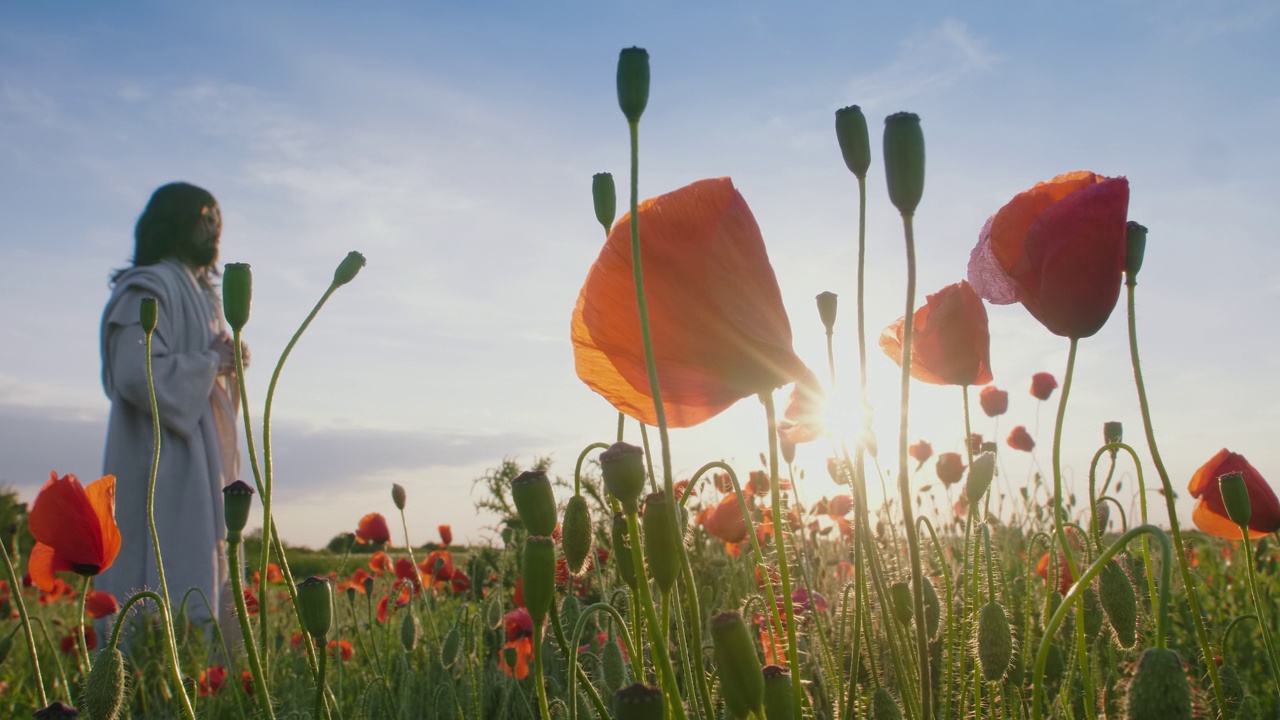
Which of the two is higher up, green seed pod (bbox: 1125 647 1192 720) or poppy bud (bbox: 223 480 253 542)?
poppy bud (bbox: 223 480 253 542)

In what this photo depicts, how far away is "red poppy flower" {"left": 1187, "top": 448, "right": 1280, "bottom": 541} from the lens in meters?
1.67

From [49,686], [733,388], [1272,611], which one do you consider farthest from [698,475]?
[49,686]

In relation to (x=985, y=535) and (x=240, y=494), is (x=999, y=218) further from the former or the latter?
(x=240, y=494)

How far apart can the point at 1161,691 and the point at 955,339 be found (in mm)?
805

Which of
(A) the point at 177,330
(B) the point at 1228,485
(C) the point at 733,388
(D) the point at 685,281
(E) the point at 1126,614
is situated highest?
(A) the point at 177,330

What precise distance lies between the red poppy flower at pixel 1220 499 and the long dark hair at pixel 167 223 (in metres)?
5.79

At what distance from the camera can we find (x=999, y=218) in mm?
1133

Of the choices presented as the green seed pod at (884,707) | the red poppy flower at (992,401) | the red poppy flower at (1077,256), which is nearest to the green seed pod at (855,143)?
the red poppy flower at (1077,256)

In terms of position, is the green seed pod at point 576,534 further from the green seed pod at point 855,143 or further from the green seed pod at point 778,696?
the green seed pod at point 855,143

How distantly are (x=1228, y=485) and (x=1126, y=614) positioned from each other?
25 cm

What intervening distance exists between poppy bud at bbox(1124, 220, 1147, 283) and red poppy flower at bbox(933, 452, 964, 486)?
2313mm

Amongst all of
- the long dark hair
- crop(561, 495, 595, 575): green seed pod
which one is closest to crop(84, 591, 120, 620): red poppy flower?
Result: the long dark hair

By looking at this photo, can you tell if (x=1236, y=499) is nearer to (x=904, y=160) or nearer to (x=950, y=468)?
(x=904, y=160)

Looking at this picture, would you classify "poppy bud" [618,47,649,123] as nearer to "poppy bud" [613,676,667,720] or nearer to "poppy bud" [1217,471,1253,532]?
"poppy bud" [613,676,667,720]
